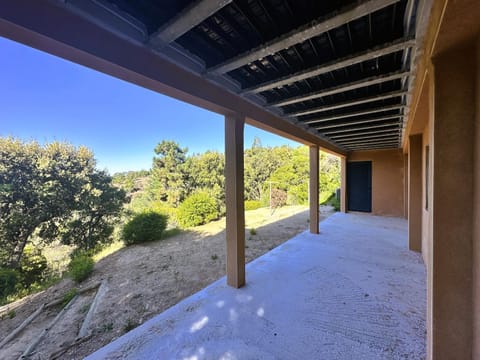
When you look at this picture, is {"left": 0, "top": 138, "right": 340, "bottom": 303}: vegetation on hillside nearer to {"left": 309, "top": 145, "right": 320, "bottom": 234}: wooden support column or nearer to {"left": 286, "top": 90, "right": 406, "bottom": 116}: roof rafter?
{"left": 309, "top": 145, "right": 320, "bottom": 234}: wooden support column

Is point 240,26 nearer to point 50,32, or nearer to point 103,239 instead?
point 50,32

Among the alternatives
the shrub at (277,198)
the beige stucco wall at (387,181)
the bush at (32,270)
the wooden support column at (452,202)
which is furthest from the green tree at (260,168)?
the wooden support column at (452,202)

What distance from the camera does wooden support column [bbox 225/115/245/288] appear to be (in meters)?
2.44

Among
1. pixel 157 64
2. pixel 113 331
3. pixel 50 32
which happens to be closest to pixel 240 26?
pixel 157 64

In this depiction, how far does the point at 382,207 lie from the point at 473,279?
7191 mm

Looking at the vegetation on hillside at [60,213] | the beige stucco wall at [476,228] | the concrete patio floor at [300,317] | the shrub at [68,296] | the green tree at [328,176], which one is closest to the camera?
the beige stucco wall at [476,228]

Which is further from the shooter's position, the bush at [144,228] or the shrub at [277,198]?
the shrub at [277,198]

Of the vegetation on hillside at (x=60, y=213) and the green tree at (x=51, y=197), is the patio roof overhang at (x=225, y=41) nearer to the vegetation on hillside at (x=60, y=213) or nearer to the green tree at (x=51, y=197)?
the vegetation on hillside at (x=60, y=213)

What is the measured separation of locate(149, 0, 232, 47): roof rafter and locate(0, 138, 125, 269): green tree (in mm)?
6781

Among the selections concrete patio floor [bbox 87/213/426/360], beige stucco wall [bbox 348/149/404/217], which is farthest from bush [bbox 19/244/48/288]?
beige stucco wall [bbox 348/149/404/217]

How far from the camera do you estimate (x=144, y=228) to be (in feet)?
19.2

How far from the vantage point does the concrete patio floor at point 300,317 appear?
5.15 ft

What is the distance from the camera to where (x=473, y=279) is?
1.10 meters

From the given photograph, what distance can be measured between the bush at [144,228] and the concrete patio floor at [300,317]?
161 inches
